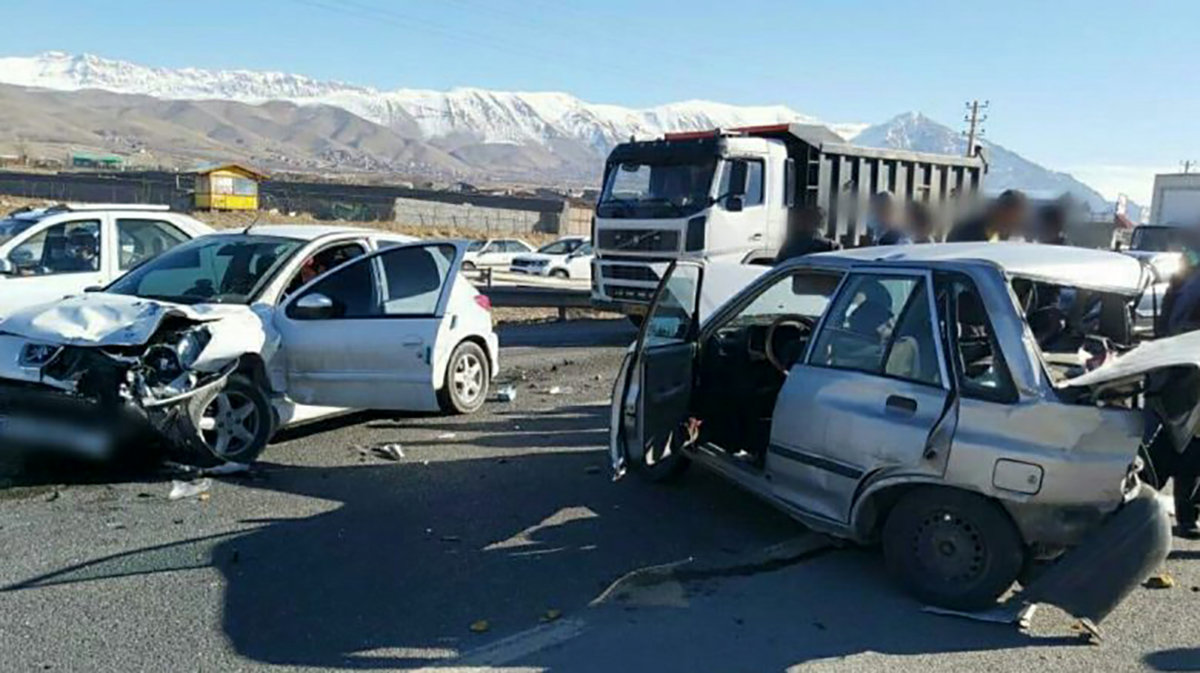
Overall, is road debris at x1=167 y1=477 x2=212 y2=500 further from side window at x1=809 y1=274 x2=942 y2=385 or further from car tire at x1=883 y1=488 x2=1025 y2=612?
car tire at x1=883 y1=488 x2=1025 y2=612

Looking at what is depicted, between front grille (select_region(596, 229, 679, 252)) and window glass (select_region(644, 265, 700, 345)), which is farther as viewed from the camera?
front grille (select_region(596, 229, 679, 252))

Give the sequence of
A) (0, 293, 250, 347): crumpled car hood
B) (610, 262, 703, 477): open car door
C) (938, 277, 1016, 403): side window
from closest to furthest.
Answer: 1. (938, 277, 1016, 403): side window
2. (610, 262, 703, 477): open car door
3. (0, 293, 250, 347): crumpled car hood

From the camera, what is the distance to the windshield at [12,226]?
935cm

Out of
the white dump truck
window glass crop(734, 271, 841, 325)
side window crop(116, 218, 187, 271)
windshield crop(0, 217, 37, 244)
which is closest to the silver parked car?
window glass crop(734, 271, 841, 325)

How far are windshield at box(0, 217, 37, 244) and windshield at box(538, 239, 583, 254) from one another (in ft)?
66.8

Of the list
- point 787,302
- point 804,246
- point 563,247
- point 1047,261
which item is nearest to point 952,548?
point 1047,261

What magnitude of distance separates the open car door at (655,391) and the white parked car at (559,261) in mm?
21713

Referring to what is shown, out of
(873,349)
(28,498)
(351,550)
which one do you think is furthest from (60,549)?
(873,349)

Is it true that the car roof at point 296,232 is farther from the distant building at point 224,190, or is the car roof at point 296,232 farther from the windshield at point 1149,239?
the distant building at point 224,190

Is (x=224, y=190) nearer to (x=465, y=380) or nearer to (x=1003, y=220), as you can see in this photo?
(x=465, y=380)

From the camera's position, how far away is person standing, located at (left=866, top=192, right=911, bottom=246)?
9586mm

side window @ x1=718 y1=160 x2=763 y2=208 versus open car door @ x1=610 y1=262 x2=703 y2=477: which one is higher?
side window @ x1=718 y1=160 x2=763 y2=208

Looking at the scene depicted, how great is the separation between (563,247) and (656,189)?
17162 mm

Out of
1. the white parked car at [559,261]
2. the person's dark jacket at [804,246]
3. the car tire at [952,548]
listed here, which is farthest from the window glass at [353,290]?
the white parked car at [559,261]
